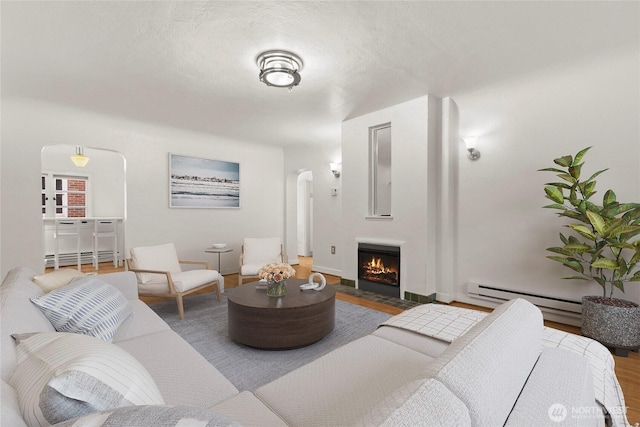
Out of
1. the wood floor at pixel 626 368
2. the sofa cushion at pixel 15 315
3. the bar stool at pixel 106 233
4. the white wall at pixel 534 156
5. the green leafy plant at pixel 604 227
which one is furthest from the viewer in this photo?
the bar stool at pixel 106 233

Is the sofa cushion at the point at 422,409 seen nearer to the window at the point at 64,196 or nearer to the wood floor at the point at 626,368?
the wood floor at the point at 626,368

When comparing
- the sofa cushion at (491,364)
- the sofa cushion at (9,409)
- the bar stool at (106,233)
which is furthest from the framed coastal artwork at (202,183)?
the sofa cushion at (491,364)

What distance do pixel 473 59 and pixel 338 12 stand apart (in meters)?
1.45

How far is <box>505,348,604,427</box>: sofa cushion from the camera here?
2.64 ft

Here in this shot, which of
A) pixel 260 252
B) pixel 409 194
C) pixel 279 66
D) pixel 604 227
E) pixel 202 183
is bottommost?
pixel 260 252

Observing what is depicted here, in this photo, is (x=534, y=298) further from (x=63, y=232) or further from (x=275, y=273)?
(x=63, y=232)

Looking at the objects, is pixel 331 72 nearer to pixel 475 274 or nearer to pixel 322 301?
pixel 322 301

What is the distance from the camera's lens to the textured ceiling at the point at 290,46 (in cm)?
204

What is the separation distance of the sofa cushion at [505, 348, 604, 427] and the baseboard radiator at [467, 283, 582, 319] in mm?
2286

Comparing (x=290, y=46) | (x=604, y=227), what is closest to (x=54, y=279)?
(x=290, y=46)

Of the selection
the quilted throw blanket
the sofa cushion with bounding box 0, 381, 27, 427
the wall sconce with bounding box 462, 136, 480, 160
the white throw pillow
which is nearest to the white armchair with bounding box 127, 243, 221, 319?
the white throw pillow

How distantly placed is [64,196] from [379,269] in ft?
24.2

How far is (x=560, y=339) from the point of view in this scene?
4.81ft

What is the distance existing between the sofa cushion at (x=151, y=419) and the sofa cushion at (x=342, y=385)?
1.98 ft
